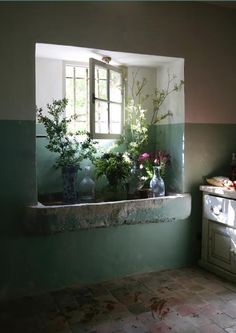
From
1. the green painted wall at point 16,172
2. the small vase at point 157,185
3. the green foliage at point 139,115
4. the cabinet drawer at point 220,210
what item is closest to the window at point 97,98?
the green foliage at point 139,115

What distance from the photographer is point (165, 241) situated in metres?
3.26

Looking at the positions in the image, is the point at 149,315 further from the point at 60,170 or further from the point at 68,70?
the point at 68,70

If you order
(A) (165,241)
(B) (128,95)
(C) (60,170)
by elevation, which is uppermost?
(B) (128,95)

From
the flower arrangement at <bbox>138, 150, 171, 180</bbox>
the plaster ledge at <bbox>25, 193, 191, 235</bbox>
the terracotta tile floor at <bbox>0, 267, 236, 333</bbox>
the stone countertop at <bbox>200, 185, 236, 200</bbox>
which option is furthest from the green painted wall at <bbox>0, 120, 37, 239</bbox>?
the stone countertop at <bbox>200, 185, 236, 200</bbox>

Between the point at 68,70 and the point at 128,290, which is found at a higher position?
the point at 68,70

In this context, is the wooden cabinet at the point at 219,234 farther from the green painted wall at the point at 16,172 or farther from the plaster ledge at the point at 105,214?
the green painted wall at the point at 16,172

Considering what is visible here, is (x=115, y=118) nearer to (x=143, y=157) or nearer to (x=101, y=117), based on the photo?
(x=101, y=117)

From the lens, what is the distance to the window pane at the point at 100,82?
307 centimetres

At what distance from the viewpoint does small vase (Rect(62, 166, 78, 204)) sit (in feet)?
9.57

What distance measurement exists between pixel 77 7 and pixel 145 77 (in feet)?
3.66

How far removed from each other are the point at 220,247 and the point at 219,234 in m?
0.12

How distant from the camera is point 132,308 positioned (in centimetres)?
249

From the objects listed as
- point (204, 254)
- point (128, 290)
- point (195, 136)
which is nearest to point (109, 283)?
point (128, 290)

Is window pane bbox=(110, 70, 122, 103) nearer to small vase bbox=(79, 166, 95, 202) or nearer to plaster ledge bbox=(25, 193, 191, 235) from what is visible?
small vase bbox=(79, 166, 95, 202)
